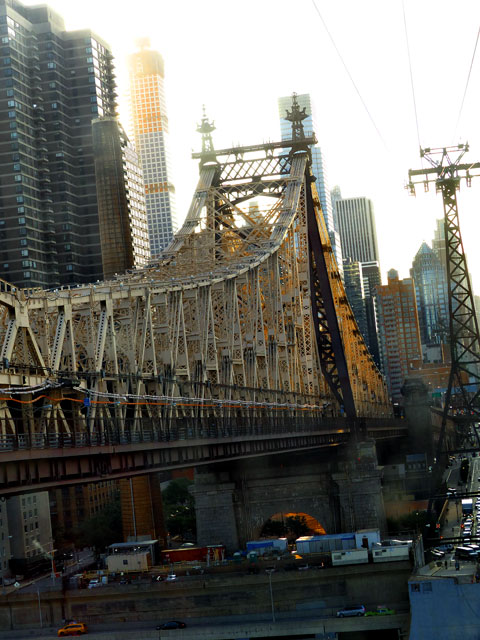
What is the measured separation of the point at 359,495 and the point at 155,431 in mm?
44659

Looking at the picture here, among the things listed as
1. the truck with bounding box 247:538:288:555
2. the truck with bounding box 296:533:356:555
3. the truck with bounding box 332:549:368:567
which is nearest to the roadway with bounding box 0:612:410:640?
the truck with bounding box 332:549:368:567

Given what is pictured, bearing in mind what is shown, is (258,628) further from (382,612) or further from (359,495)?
(359,495)

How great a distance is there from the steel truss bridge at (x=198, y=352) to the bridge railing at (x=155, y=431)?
0.10 m

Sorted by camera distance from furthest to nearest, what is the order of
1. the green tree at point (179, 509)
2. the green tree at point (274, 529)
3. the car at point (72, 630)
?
the green tree at point (179, 509) < the green tree at point (274, 529) < the car at point (72, 630)

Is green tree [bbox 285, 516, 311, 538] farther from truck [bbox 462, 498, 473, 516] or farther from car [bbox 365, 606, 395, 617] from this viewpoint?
car [bbox 365, 606, 395, 617]

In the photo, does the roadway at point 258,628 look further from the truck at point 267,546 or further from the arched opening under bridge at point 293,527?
the arched opening under bridge at point 293,527

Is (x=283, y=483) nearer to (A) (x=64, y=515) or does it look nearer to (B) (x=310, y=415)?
(B) (x=310, y=415)

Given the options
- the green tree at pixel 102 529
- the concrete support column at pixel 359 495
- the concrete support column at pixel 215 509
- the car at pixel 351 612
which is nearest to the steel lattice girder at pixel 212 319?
the concrete support column at pixel 359 495

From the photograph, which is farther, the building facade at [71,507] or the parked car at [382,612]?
the building facade at [71,507]

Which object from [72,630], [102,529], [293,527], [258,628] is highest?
[102,529]

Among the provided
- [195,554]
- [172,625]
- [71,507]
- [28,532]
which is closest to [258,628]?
[172,625]

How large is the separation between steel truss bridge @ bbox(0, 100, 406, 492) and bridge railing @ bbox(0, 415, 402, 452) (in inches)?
4.1

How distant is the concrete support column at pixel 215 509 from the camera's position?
8531 cm

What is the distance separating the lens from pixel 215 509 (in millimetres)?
85875
